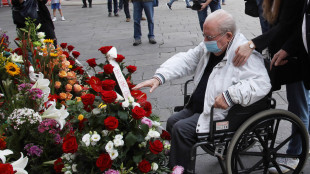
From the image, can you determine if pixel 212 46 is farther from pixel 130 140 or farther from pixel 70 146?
pixel 70 146

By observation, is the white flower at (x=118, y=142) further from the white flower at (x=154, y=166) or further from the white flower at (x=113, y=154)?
the white flower at (x=154, y=166)

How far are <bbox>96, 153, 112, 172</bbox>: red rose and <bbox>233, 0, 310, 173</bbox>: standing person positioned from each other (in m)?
0.99

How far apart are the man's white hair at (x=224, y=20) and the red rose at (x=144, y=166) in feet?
3.19

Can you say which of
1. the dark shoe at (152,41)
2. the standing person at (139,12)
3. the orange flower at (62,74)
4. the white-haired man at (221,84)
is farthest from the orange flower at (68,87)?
the dark shoe at (152,41)

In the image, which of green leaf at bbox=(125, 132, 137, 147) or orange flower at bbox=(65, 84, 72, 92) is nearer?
green leaf at bbox=(125, 132, 137, 147)

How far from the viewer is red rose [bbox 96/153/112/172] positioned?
1.61 metres

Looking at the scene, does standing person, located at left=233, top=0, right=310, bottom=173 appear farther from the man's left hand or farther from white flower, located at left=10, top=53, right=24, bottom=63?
white flower, located at left=10, top=53, right=24, bottom=63

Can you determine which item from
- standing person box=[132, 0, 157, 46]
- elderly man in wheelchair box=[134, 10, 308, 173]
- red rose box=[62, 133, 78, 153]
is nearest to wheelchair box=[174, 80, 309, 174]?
elderly man in wheelchair box=[134, 10, 308, 173]

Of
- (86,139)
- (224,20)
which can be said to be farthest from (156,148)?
(224,20)

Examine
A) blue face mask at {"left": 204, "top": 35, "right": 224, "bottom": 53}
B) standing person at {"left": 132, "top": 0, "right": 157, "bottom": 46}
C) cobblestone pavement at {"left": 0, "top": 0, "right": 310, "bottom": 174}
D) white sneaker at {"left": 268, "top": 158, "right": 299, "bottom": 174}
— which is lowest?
cobblestone pavement at {"left": 0, "top": 0, "right": 310, "bottom": 174}

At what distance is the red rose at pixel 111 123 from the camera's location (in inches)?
63.9

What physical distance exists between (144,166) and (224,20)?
1.05 m

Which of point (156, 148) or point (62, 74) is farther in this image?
point (62, 74)

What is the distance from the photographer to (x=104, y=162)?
1.62 metres
